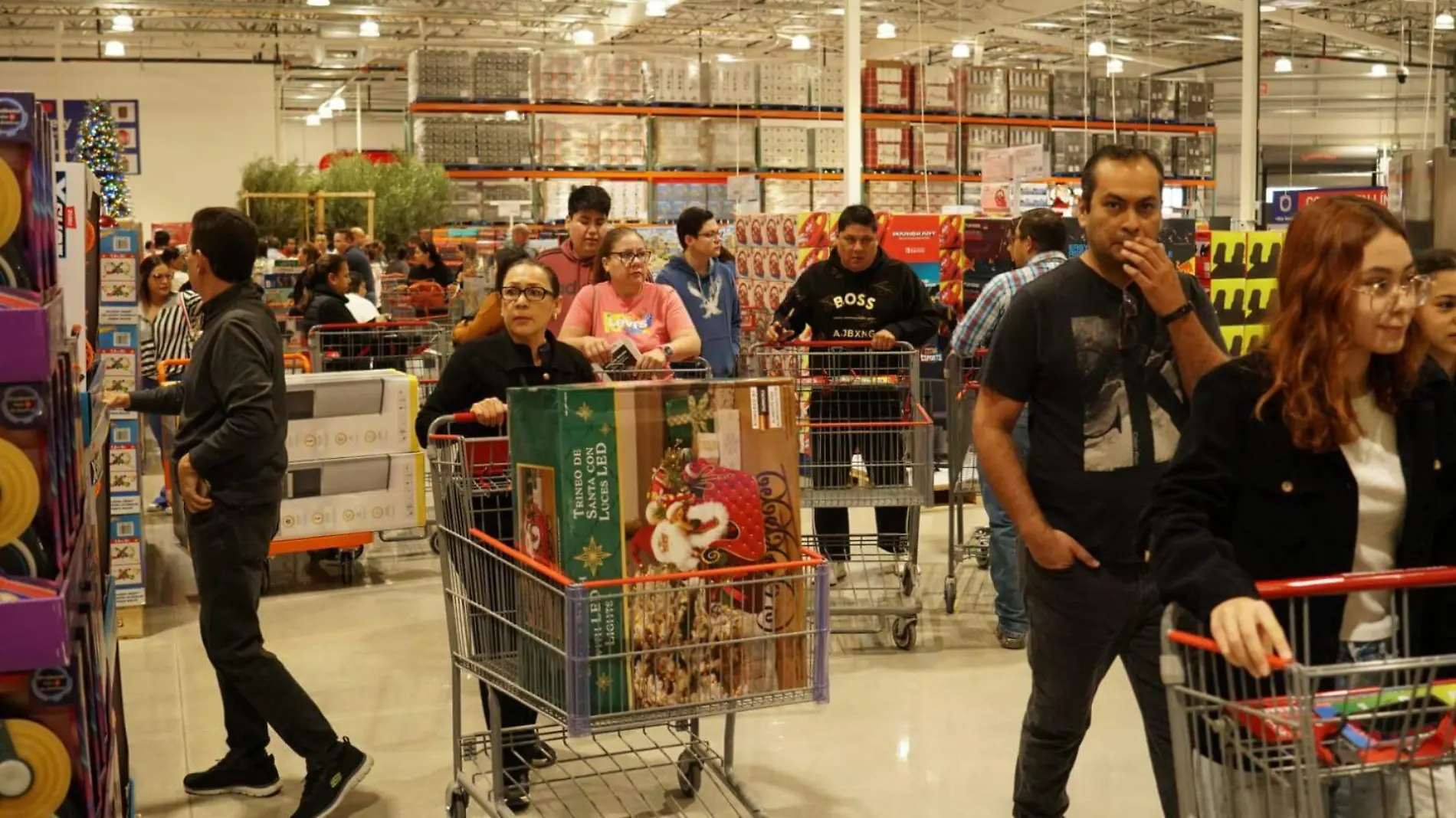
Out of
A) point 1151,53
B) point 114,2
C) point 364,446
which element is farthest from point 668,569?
point 1151,53

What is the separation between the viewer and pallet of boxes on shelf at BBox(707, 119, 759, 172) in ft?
54.6

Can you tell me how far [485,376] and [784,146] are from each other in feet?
42.0

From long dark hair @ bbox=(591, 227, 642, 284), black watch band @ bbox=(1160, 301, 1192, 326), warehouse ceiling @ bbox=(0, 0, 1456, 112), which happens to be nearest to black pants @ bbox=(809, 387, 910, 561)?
long dark hair @ bbox=(591, 227, 642, 284)

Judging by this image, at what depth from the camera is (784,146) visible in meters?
16.7

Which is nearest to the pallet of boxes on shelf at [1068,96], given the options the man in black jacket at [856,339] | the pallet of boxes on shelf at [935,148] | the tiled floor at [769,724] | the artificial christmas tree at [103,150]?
the pallet of boxes on shelf at [935,148]

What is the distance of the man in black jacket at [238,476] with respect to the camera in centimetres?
417

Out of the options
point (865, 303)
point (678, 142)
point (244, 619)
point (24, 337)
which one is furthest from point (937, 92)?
point (24, 337)

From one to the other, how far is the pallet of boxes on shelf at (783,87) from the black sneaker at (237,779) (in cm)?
1321

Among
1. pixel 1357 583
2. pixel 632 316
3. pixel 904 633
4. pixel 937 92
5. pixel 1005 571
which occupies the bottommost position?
pixel 904 633

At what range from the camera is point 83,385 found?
2963 mm

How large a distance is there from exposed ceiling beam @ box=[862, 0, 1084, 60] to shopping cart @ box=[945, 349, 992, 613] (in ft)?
36.8

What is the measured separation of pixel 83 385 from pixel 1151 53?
88.6 ft

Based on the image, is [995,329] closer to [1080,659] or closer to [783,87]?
[1080,659]

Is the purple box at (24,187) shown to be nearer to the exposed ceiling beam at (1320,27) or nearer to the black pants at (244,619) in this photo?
the black pants at (244,619)
